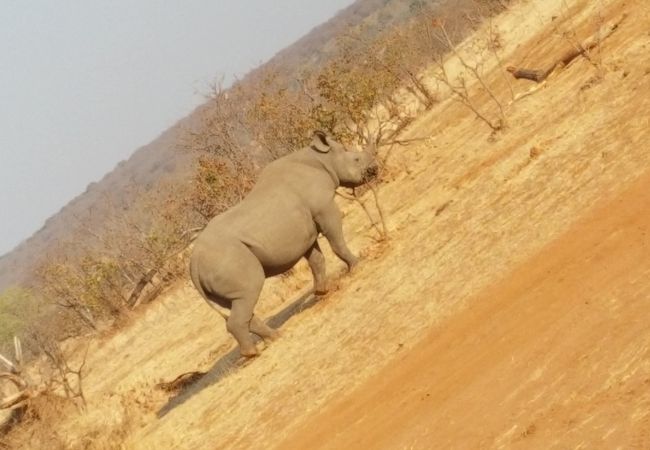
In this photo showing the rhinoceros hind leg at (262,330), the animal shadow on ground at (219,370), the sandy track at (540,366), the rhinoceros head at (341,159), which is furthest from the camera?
the rhinoceros head at (341,159)

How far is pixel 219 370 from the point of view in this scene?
15.3m

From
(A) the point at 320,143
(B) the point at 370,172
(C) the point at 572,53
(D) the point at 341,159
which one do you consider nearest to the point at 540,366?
(D) the point at 341,159

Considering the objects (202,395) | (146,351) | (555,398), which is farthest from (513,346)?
(146,351)

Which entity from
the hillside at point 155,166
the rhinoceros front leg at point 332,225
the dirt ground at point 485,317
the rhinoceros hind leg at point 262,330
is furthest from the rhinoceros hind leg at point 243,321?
the hillside at point 155,166

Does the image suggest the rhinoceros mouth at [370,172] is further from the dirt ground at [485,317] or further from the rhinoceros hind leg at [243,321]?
the rhinoceros hind leg at [243,321]

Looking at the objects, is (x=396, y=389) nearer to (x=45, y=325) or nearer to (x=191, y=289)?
(x=191, y=289)

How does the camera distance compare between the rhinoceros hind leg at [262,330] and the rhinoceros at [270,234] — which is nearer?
the rhinoceros at [270,234]

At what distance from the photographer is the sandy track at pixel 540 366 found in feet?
23.5

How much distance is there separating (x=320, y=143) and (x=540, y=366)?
7.32m

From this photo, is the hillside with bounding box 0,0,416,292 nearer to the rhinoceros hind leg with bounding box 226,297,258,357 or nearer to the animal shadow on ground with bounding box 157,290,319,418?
the animal shadow on ground with bounding box 157,290,319,418

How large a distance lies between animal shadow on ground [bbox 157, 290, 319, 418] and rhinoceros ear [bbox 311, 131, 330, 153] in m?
2.46

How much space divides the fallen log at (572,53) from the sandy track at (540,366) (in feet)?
27.4

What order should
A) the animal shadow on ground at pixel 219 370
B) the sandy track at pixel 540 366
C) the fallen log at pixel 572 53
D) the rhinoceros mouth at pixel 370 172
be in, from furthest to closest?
the fallen log at pixel 572 53 → the rhinoceros mouth at pixel 370 172 → the animal shadow on ground at pixel 219 370 → the sandy track at pixel 540 366

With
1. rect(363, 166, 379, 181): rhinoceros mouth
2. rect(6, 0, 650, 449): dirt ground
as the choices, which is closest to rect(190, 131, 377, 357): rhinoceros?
rect(363, 166, 379, 181): rhinoceros mouth
